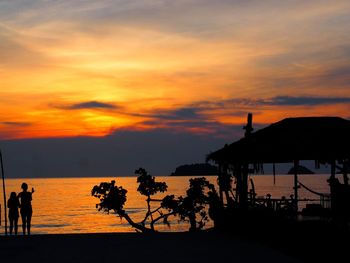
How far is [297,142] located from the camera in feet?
50.2

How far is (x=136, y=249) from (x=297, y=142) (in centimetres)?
484

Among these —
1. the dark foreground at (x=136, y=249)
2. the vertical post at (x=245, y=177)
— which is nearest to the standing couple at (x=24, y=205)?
the dark foreground at (x=136, y=249)

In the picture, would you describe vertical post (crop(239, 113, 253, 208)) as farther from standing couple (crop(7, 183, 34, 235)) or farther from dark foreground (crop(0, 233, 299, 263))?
standing couple (crop(7, 183, 34, 235))

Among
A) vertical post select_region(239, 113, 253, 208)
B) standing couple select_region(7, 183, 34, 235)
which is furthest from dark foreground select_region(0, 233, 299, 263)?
vertical post select_region(239, 113, 253, 208)

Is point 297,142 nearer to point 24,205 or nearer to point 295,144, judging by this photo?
point 295,144

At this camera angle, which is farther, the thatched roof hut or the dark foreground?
the thatched roof hut

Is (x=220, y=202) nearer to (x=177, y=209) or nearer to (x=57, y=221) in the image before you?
(x=177, y=209)

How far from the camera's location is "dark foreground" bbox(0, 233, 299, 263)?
1255cm

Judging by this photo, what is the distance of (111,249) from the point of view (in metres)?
14.3

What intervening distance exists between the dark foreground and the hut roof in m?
2.40

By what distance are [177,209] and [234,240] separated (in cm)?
1873

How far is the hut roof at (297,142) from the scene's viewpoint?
1441cm

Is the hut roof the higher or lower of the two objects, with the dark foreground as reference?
higher

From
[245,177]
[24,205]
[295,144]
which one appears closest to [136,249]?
[295,144]
